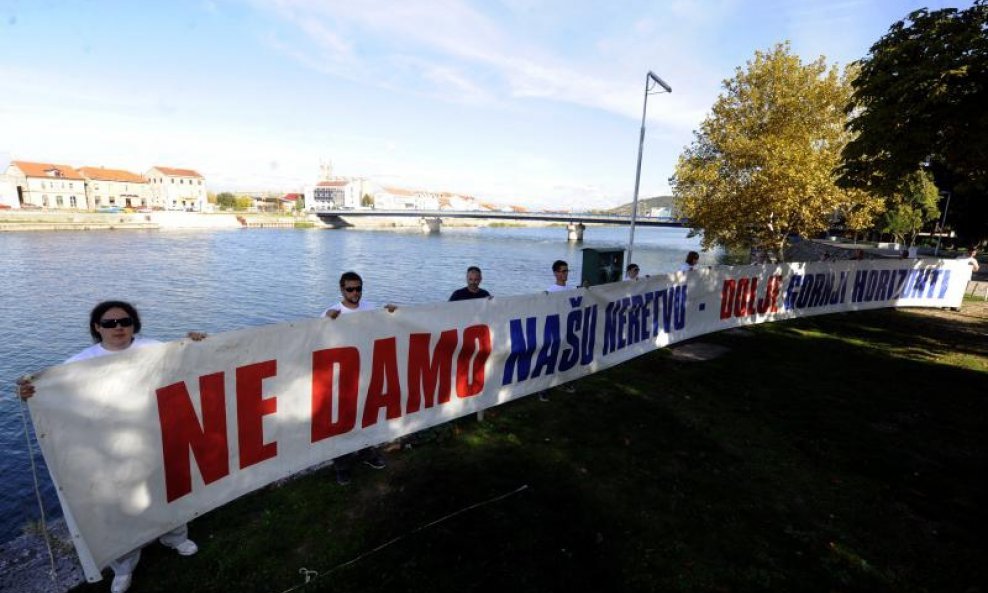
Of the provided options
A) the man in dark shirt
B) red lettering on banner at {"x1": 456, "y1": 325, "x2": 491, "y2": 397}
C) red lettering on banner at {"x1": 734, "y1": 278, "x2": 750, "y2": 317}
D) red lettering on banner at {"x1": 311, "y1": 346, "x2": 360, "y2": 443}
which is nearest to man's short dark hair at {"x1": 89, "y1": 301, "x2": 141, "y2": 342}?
red lettering on banner at {"x1": 311, "y1": 346, "x2": 360, "y2": 443}

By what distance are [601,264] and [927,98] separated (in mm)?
8441

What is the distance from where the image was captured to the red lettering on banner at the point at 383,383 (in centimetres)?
Answer: 570

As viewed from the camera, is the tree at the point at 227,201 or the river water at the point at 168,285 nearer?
the river water at the point at 168,285

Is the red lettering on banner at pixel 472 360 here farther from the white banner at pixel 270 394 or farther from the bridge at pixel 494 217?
the bridge at pixel 494 217

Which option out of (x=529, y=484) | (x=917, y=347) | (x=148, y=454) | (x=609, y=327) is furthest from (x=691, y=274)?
(x=148, y=454)

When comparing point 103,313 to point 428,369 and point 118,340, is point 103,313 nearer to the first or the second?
point 118,340

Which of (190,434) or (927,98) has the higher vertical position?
(927,98)

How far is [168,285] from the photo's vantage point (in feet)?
117

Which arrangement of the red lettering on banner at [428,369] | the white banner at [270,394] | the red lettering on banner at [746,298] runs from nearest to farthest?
the white banner at [270,394]
the red lettering on banner at [428,369]
the red lettering on banner at [746,298]

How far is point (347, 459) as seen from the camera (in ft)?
18.9

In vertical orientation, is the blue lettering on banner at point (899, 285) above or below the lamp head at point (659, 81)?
below

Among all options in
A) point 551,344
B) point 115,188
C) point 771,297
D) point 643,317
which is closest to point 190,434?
point 551,344

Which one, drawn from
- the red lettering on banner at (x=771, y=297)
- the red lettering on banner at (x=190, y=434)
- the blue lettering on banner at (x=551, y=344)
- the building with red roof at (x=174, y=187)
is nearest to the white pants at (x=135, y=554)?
the red lettering on banner at (x=190, y=434)

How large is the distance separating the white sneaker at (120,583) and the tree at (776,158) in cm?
2257
